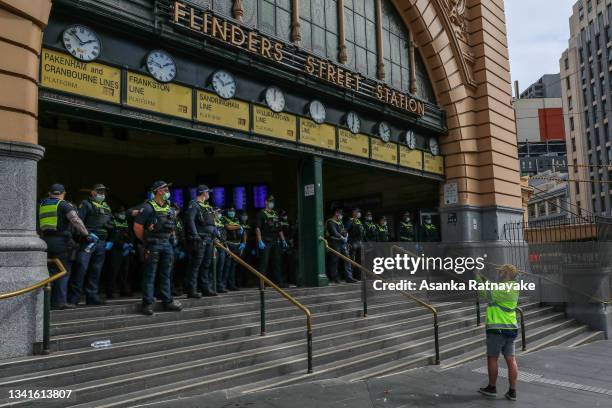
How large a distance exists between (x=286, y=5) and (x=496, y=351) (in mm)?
10175

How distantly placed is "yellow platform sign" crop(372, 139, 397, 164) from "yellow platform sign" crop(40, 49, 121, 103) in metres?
8.12

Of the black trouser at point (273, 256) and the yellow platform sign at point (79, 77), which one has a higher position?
the yellow platform sign at point (79, 77)

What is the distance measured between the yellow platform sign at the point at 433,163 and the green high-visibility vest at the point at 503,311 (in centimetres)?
1053

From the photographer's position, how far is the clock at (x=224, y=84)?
11203mm

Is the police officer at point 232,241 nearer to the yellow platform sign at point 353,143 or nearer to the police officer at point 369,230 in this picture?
the yellow platform sign at point 353,143

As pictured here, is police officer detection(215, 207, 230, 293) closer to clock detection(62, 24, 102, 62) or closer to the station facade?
the station facade

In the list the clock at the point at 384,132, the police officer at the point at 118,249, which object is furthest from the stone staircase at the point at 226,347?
the clock at the point at 384,132

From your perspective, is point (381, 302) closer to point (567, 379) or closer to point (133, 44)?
point (567, 379)

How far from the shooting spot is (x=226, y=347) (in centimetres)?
750

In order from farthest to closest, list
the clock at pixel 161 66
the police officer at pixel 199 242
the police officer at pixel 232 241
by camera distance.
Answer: the police officer at pixel 232 241
the clock at pixel 161 66
the police officer at pixel 199 242

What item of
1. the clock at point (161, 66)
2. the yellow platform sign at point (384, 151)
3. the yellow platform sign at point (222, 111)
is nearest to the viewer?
the clock at point (161, 66)

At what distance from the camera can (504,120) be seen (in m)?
19.3

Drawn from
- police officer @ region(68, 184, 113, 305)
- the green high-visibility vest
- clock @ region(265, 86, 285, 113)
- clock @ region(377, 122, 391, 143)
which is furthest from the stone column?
clock @ region(377, 122, 391, 143)

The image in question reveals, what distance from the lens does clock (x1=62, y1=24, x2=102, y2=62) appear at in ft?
28.8
